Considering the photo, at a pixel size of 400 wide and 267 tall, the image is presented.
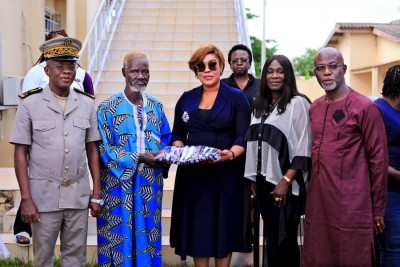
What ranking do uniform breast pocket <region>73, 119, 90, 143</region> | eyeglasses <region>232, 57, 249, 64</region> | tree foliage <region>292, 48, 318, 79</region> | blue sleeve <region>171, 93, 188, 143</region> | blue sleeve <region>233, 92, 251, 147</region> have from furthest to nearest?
1. tree foliage <region>292, 48, 318, 79</region>
2. eyeglasses <region>232, 57, 249, 64</region>
3. blue sleeve <region>171, 93, 188, 143</region>
4. blue sleeve <region>233, 92, 251, 147</region>
5. uniform breast pocket <region>73, 119, 90, 143</region>

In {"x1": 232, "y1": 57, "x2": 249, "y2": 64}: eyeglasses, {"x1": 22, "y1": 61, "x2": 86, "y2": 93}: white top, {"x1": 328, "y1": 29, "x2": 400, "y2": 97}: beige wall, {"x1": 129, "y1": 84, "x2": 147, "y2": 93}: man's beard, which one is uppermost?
{"x1": 328, "y1": 29, "x2": 400, "y2": 97}: beige wall

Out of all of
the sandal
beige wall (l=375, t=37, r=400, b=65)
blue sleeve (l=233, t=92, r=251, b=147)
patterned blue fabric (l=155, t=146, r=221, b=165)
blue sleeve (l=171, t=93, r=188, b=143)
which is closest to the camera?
patterned blue fabric (l=155, t=146, r=221, b=165)

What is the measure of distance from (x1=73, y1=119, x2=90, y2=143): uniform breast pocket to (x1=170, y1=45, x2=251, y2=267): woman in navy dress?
77 cm

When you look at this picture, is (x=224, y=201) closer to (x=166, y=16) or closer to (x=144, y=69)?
(x=144, y=69)

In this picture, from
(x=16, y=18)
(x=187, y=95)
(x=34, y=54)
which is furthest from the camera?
(x=34, y=54)

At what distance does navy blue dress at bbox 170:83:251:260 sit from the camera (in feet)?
13.1

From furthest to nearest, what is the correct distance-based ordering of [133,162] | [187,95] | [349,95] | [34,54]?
[34,54] < [187,95] < [133,162] < [349,95]

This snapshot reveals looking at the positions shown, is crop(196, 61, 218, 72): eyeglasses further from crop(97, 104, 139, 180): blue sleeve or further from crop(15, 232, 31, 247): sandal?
crop(15, 232, 31, 247): sandal

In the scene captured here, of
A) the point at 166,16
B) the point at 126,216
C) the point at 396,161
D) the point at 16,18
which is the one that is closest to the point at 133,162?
the point at 126,216

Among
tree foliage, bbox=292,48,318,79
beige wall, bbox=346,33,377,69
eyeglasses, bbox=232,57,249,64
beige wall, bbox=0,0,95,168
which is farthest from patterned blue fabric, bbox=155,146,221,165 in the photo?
tree foliage, bbox=292,48,318,79

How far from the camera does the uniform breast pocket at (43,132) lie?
11.6ft

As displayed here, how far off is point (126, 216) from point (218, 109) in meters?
1.02

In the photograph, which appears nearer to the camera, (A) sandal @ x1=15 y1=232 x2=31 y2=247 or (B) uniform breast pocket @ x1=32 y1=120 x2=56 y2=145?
(B) uniform breast pocket @ x1=32 y1=120 x2=56 y2=145

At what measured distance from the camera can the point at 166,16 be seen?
1208cm
